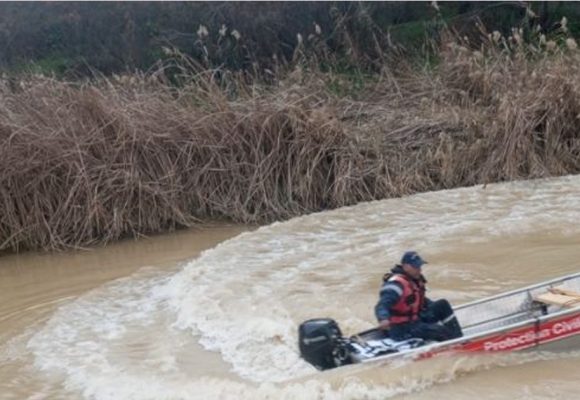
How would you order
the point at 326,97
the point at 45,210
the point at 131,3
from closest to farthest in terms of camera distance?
the point at 45,210 → the point at 326,97 → the point at 131,3

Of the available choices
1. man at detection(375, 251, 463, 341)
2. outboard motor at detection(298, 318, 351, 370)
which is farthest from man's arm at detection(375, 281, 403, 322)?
outboard motor at detection(298, 318, 351, 370)

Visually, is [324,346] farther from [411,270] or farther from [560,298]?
[560,298]

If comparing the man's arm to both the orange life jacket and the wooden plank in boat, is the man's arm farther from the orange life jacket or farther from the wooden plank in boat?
the wooden plank in boat

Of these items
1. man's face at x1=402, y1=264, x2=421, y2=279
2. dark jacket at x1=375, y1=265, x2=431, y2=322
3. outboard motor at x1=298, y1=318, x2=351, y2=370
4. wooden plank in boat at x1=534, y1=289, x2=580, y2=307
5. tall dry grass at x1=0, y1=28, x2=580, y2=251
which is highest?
tall dry grass at x1=0, y1=28, x2=580, y2=251

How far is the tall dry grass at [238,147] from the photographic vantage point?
43.7ft

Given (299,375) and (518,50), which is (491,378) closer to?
(299,375)


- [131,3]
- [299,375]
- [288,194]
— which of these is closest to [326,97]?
[288,194]

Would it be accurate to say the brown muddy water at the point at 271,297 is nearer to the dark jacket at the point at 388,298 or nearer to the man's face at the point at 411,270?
the dark jacket at the point at 388,298

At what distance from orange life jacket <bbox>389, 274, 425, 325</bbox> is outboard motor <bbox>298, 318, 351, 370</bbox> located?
1.69 ft

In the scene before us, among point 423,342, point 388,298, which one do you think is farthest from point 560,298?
point 388,298

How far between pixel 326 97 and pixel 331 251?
5805mm

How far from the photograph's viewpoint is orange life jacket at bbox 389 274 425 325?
7.03m

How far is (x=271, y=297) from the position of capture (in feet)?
30.1

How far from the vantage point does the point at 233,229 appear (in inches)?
542
